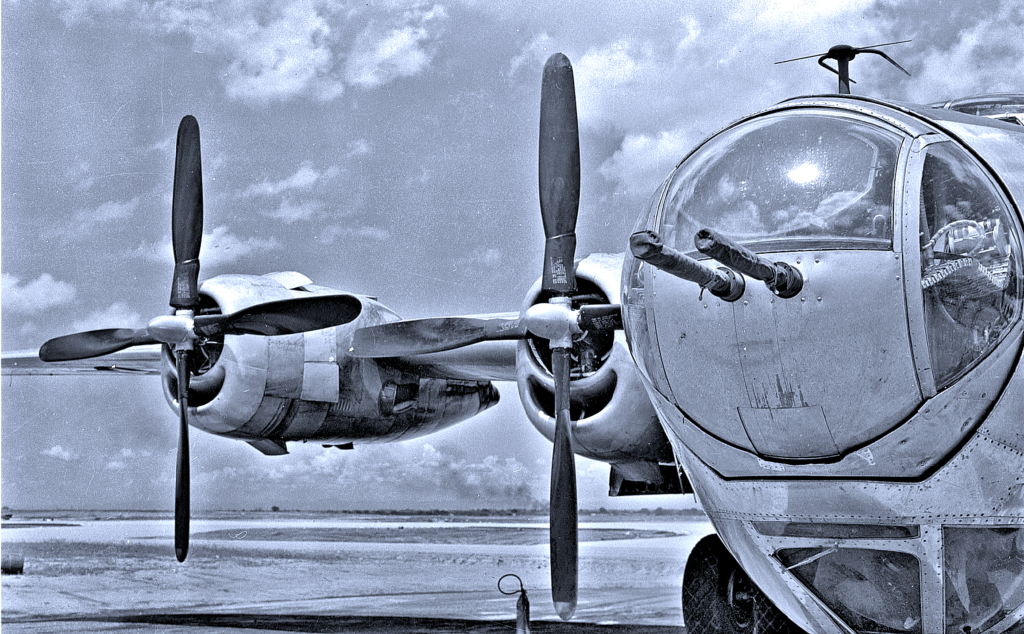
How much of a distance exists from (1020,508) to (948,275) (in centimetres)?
113

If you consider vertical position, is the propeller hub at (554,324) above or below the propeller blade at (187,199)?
below

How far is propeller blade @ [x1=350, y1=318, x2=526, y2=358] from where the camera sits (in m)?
9.05

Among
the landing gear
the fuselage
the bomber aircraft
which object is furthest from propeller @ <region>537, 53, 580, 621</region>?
the fuselage

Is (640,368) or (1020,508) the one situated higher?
(640,368)

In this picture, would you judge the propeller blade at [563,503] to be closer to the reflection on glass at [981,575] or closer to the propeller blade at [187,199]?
the reflection on glass at [981,575]

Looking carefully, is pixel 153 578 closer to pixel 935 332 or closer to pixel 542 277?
pixel 542 277

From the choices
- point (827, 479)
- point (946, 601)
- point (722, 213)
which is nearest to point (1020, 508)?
point (946, 601)

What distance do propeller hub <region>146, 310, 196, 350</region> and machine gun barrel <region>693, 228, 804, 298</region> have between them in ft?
22.9

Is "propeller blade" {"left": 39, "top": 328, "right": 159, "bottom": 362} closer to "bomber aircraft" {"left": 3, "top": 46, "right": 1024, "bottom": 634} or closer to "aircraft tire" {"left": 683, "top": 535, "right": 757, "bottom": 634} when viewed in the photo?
"aircraft tire" {"left": 683, "top": 535, "right": 757, "bottom": 634}

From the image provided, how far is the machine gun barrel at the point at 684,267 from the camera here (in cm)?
437

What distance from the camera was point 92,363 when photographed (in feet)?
42.1

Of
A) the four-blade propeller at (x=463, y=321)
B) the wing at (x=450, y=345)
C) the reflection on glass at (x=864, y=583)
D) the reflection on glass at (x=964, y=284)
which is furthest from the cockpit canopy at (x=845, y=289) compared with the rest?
the wing at (x=450, y=345)

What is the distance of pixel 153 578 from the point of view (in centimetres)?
2202

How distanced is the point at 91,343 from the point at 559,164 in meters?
5.12
